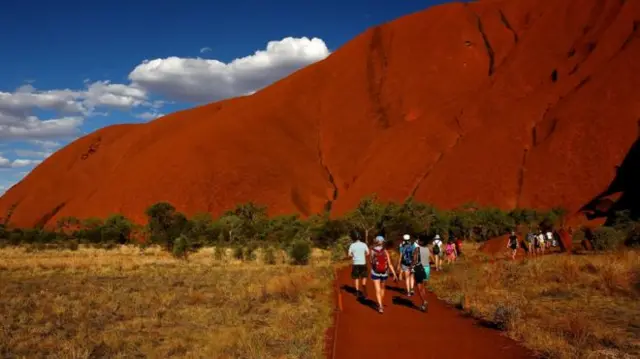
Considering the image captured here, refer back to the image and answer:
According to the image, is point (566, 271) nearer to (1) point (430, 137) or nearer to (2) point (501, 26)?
(1) point (430, 137)

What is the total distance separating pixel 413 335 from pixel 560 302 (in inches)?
167

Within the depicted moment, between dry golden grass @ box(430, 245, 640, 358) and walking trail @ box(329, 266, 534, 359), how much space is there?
1.37ft

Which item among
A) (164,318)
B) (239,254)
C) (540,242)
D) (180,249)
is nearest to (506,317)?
(164,318)

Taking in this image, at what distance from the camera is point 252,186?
2847 inches

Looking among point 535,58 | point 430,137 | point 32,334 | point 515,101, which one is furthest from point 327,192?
point 32,334

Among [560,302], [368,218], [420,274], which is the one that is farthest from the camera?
[368,218]

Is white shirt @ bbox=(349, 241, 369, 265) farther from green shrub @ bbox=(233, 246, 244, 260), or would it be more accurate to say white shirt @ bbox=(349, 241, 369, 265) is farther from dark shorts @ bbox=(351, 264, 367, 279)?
green shrub @ bbox=(233, 246, 244, 260)

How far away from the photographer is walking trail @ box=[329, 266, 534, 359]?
25.3 ft

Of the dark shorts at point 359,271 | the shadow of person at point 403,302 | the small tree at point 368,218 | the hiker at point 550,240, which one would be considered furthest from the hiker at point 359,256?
the small tree at point 368,218

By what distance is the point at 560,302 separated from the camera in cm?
1138

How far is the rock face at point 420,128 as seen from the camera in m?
58.1

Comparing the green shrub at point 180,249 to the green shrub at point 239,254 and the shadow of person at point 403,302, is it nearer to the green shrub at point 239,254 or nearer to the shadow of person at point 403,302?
the green shrub at point 239,254

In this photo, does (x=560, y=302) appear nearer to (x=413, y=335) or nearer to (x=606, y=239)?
(x=413, y=335)

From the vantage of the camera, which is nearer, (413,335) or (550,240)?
(413,335)
